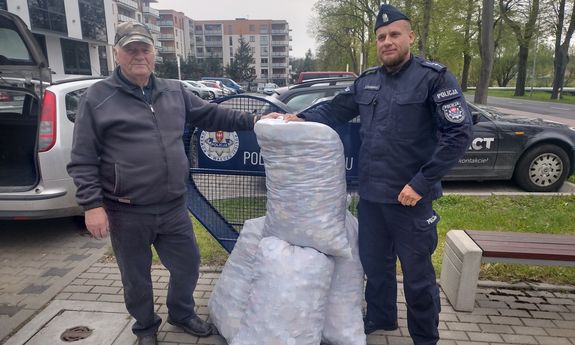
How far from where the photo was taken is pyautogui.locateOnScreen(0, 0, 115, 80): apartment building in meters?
24.3

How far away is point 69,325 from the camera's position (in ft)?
9.06

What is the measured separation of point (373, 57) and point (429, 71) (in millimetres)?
27053

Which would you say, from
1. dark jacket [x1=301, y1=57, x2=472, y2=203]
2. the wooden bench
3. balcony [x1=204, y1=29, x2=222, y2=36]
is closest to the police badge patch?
dark jacket [x1=301, y1=57, x2=472, y2=203]

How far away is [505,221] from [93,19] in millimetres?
32688

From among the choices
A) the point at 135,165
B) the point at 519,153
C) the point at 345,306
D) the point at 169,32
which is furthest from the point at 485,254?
the point at 169,32

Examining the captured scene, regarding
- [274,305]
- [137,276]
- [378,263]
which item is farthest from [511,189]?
[137,276]

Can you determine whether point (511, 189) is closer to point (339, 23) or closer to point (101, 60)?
point (339, 23)

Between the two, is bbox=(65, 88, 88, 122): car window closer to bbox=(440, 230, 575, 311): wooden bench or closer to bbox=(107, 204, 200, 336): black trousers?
bbox=(107, 204, 200, 336): black trousers

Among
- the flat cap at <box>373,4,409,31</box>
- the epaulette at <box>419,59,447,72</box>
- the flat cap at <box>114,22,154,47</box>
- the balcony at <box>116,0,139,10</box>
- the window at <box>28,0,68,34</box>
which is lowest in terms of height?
the epaulette at <box>419,59,447,72</box>

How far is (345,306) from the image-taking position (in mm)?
2428

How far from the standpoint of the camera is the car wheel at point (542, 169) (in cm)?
568

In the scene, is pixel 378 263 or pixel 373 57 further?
pixel 373 57

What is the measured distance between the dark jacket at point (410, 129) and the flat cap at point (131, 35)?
122 centimetres

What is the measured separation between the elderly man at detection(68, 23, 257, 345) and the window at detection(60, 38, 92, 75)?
3099cm
